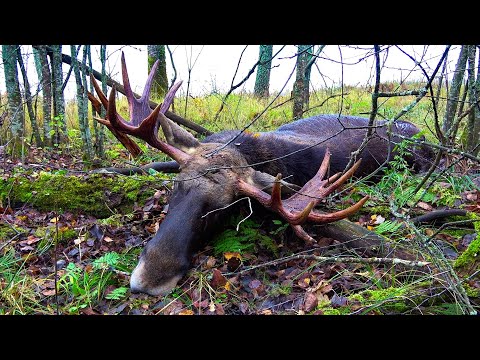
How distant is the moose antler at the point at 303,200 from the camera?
3486mm

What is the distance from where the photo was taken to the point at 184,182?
392cm

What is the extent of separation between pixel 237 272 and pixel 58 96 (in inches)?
214

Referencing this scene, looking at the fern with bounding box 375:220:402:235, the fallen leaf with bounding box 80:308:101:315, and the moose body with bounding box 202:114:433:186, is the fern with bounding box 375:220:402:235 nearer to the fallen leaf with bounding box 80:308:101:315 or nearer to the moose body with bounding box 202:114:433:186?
the moose body with bounding box 202:114:433:186

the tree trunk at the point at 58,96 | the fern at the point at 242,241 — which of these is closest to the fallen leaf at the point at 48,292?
the fern at the point at 242,241

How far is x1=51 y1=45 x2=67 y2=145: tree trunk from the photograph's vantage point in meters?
6.90

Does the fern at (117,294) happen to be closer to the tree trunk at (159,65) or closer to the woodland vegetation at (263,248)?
the woodland vegetation at (263,248)

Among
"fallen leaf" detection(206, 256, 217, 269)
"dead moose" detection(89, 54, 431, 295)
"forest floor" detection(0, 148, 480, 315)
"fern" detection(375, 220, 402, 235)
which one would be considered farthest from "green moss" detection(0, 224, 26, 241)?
"fern" detection(375, 220, 402, 235)

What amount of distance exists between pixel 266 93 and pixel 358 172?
A: 749 centimetres

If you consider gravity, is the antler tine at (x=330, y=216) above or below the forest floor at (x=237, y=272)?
above

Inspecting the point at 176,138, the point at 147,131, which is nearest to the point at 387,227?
the point at 176,138

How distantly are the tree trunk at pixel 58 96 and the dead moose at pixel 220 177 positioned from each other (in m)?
2.75
